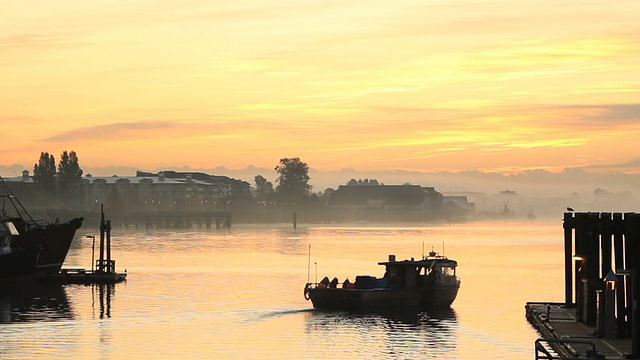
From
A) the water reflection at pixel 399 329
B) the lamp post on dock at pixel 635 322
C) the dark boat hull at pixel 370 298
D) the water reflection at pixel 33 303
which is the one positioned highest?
the lamp post on dock at pixel 635 322

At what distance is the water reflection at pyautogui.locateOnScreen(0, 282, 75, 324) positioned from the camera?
7706cm

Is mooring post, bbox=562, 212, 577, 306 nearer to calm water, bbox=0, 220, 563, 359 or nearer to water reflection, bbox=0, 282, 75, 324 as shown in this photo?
calm water, bbox=0, 220, 563, 359

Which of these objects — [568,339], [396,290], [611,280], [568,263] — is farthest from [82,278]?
[611,280]

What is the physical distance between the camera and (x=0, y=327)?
2778 inches

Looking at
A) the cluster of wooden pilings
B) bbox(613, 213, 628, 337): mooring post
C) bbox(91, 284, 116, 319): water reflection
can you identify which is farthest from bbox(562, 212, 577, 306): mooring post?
bbox(91, 284, 116, 319): water reflection

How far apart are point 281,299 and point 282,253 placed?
97018 mm

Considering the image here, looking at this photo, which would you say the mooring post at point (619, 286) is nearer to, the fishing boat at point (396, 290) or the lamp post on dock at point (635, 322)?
the lamp post on dock at point (635, 322)

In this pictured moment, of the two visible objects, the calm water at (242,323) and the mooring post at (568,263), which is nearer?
the calm water at (242,323)

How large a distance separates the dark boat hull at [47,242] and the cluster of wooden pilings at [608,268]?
56850mm

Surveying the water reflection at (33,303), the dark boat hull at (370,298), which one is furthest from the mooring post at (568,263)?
the water reflection at (33,303)

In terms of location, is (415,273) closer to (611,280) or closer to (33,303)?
(33,303)

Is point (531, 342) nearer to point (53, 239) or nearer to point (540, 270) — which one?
point (53, 239)

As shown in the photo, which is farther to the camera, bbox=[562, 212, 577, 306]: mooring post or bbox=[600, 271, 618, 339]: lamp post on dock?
bbox=[562, 212, 577, 306]: mooring post

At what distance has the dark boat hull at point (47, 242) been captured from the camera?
349 ft
